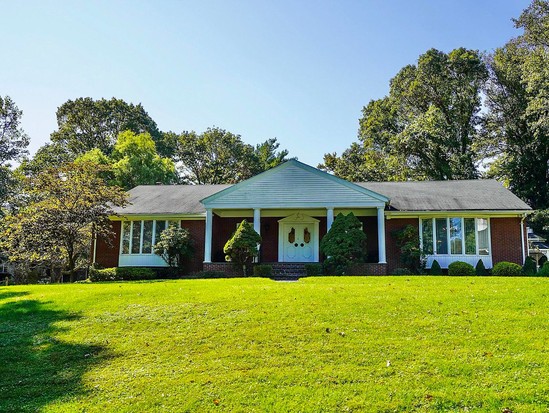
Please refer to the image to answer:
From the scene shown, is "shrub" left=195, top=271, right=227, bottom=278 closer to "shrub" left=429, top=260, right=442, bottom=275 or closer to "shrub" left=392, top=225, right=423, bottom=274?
"shrub" left=392, top=225, right=423, bottom=274

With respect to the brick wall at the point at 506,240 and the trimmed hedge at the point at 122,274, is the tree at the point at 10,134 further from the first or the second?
the brick wall at the point at 506,240

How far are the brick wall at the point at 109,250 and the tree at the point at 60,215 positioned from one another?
209 centimetres

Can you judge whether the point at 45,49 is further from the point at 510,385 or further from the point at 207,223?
the point at 510,385

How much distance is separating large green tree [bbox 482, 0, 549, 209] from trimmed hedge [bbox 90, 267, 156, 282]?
1019 inches

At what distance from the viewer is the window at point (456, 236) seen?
2064 centimetres

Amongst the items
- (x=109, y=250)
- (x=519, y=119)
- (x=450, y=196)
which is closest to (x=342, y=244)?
(x=450, y=196)

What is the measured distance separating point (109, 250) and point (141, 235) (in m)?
1.86

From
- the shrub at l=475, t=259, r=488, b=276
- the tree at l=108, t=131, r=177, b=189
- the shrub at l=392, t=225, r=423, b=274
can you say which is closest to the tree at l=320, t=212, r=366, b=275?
the shrub at l=392, t=225, r=423, b=274

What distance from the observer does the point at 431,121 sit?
118 feet

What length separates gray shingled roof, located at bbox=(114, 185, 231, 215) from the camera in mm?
22625

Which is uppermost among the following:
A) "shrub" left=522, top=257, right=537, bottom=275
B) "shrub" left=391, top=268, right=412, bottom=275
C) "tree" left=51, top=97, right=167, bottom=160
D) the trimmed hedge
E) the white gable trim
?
"tree" left=51, top=97, right=167, bottom=160

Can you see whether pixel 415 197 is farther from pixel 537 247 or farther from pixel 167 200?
pixel 167 200

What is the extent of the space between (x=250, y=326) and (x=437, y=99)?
3428 centimetres

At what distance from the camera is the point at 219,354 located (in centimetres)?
771
